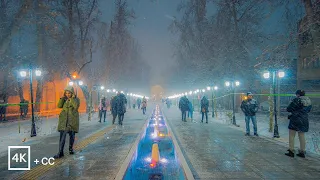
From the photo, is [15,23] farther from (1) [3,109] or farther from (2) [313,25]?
(2) [313,25]

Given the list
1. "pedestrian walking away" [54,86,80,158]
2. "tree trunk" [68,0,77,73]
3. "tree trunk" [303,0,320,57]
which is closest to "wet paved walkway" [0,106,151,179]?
"pedestrian walking away" [54,86,80,158]

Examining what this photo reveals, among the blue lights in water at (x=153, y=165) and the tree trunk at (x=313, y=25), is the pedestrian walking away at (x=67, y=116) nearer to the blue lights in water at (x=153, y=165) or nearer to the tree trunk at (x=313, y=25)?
the blue lights in water at (x=153, y=165)

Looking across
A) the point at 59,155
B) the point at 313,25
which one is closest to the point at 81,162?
the point at 59,155

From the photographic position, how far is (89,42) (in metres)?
28.9

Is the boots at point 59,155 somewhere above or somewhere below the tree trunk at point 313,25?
below

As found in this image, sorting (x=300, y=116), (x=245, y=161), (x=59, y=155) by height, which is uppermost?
(x=300, y=116)

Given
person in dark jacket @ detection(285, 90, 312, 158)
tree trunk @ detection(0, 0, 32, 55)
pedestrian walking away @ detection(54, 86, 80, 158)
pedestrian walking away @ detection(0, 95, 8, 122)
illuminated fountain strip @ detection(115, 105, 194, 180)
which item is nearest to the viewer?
illuminated fountain strip @ detection(115, 105, 194, 180)

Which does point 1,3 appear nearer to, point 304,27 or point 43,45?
point 43,45

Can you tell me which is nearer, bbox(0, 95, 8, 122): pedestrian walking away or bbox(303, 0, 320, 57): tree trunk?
bbox(303, 0, 320, 57): tree trunk

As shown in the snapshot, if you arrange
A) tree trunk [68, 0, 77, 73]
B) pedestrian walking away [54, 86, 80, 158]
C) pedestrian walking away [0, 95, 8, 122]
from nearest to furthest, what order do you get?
pedestrian walking away [54, 86, 80, 158]
pedestrian walking away [0, 95, 8, 122]
tree trunk [68, 0, 77, 73]

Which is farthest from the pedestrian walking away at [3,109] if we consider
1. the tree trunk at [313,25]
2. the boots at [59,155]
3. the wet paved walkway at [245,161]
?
the tree trunk at [313,25]

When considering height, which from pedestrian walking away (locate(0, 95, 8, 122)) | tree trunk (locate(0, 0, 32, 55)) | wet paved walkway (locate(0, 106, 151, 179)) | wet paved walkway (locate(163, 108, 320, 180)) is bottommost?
wet paved walkway (locate(163, 108, 320, 180))

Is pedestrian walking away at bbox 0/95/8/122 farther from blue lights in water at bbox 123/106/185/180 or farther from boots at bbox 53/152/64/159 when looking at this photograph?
blue lights in water at bbox 123/106/185/180

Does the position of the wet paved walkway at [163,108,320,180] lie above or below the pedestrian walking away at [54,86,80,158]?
below
